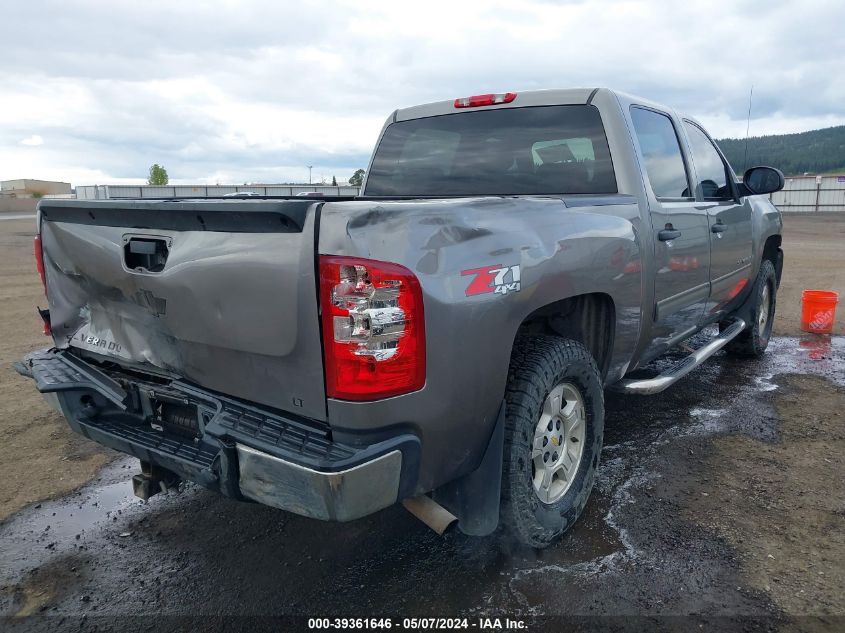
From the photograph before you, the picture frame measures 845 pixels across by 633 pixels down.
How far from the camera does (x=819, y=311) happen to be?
7.15 metres

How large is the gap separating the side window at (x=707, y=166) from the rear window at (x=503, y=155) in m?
1.28

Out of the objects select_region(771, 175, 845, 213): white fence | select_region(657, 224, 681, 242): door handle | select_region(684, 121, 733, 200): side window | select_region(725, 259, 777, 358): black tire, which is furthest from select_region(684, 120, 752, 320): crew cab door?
select_region(771, 175, 845, 213): white fence

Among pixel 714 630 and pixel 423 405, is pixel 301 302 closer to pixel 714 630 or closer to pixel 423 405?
pixel 423 405

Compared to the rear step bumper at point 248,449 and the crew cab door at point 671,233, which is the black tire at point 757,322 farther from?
the rear step bumper at point 248,449

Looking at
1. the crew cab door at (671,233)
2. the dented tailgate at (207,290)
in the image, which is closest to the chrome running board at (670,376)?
the crew cab door at (671,233)

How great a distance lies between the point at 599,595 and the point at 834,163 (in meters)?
106

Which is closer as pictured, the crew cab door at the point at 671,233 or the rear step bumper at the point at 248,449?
the rear step bumper at the point at 248,449

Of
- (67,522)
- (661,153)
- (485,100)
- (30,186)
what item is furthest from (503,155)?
(30,186)

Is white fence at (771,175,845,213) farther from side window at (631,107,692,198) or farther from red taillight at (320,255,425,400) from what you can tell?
red taillight at (320,255,425,400)

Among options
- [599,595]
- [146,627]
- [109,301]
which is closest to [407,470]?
[599,595]

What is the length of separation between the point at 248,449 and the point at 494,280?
1005 mm

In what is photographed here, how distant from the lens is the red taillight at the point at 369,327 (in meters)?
2.01

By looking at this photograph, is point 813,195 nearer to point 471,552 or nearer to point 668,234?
point 668,234

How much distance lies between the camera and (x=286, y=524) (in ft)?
10.4
